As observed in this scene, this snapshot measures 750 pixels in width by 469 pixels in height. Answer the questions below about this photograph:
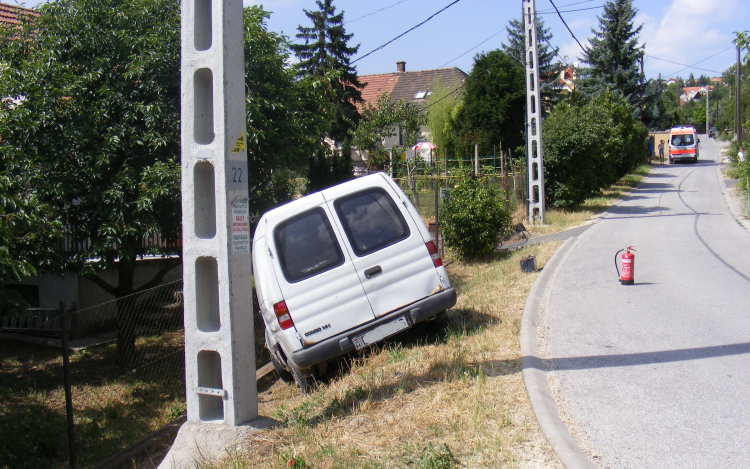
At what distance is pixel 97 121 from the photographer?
8.63 meters

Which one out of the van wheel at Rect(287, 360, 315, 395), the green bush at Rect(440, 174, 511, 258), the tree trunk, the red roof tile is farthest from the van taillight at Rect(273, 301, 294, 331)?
the red roof tile

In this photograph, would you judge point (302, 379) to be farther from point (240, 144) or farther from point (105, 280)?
point (105, 280)

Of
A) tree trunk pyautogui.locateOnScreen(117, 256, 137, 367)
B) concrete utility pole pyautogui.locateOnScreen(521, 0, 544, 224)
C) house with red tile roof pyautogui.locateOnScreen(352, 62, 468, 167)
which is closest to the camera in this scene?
tree trunk pyautogui.locateOnScreen(117, 256, 137, 367)

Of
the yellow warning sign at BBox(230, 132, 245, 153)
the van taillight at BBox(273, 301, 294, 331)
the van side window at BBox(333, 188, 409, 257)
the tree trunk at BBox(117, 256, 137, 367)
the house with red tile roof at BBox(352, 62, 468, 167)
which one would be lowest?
the tree trunk at BBox(117, 256, 137, 367)

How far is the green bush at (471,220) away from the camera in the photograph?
1238cm

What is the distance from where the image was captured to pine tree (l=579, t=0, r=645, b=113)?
43469 mm

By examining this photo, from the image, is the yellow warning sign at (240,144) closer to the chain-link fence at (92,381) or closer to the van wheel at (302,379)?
the van wheel at (302,379)

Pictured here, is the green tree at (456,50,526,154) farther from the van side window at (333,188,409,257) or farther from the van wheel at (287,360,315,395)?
the van wheel at (287,360,315,395)

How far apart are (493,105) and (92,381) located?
92.9 ft

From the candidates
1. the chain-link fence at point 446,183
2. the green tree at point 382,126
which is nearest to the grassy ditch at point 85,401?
the chain-link fence at point 446,183

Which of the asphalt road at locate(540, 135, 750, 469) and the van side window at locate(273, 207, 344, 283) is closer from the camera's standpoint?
the asphalt road at locate(540, 135, 750, 469)

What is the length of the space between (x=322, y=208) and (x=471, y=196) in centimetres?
689

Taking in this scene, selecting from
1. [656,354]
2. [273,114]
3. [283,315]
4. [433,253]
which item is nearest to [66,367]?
[283,315]

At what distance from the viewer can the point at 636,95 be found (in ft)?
147
